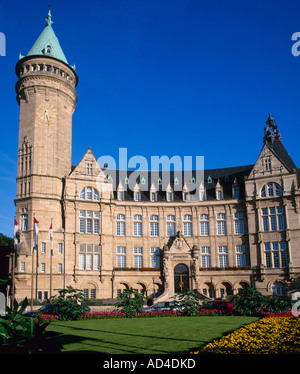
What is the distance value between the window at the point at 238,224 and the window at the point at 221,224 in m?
1.69

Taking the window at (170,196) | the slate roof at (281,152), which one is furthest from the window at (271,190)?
the window at (170,196)

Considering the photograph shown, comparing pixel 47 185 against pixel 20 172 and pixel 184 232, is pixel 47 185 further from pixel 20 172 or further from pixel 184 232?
pixel 184 232

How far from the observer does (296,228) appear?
5456 cm

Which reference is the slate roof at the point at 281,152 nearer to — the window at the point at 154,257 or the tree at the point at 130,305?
the window at the point at 154,257

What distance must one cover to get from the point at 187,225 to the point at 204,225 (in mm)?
2648

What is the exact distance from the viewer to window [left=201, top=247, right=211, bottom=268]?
5959cm

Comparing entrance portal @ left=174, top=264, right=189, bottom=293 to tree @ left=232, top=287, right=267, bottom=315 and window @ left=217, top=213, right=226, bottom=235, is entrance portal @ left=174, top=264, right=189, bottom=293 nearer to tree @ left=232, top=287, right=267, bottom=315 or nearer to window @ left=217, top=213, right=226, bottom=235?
window @ left=217, top=213, right=226, bottom=235

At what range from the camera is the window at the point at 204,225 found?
60906 mm

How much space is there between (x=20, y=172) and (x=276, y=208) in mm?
37021

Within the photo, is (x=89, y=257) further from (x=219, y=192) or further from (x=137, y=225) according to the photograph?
(x=219, y=192)

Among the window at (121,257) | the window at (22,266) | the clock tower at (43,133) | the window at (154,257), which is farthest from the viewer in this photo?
the window at (154,257)
